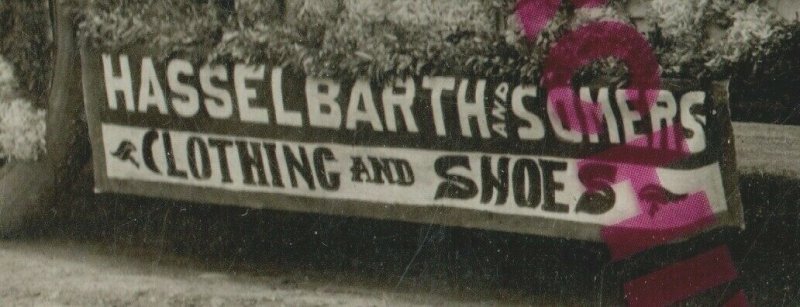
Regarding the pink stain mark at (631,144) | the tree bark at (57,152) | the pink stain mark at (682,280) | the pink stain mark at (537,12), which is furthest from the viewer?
the tree bark at (57,152)

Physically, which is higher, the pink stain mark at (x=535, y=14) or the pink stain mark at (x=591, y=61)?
the pink stain mark at (x=535, y=14)

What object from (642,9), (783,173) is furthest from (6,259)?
(783,173)

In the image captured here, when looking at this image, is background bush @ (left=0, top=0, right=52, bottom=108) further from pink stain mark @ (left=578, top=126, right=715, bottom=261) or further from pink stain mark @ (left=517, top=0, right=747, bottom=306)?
pink stain mark @ (left=578, top=126, right=715, bottom=261)

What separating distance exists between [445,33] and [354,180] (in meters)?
0.69

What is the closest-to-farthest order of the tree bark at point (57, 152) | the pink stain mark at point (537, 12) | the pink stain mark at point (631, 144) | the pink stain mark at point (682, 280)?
the pink stain mark at point (631, 144), the pink stain mark at point (537, 12), the pink stain mark at point (682, 280), the tree bark at point (57, 152)

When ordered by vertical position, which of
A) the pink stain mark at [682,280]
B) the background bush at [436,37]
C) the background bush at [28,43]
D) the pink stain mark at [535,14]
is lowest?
the pink stain mark at [682,280]

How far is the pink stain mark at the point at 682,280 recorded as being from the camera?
4371 mm

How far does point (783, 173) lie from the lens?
6.76 metres

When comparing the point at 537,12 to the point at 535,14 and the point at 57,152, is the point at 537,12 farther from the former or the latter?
the point at 57,152

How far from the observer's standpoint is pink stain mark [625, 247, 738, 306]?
437 centimetres

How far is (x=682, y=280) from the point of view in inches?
175

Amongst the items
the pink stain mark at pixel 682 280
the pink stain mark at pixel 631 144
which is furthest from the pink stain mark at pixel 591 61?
the pink stain mark at pixel 682 280

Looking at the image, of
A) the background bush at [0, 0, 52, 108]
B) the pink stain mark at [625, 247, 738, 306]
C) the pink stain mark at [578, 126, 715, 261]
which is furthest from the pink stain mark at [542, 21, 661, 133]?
the background bush at [0, 0, 52, 108]

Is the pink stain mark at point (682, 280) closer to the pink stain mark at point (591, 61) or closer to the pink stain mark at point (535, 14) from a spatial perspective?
the pink stain mark at point (591, 61)
